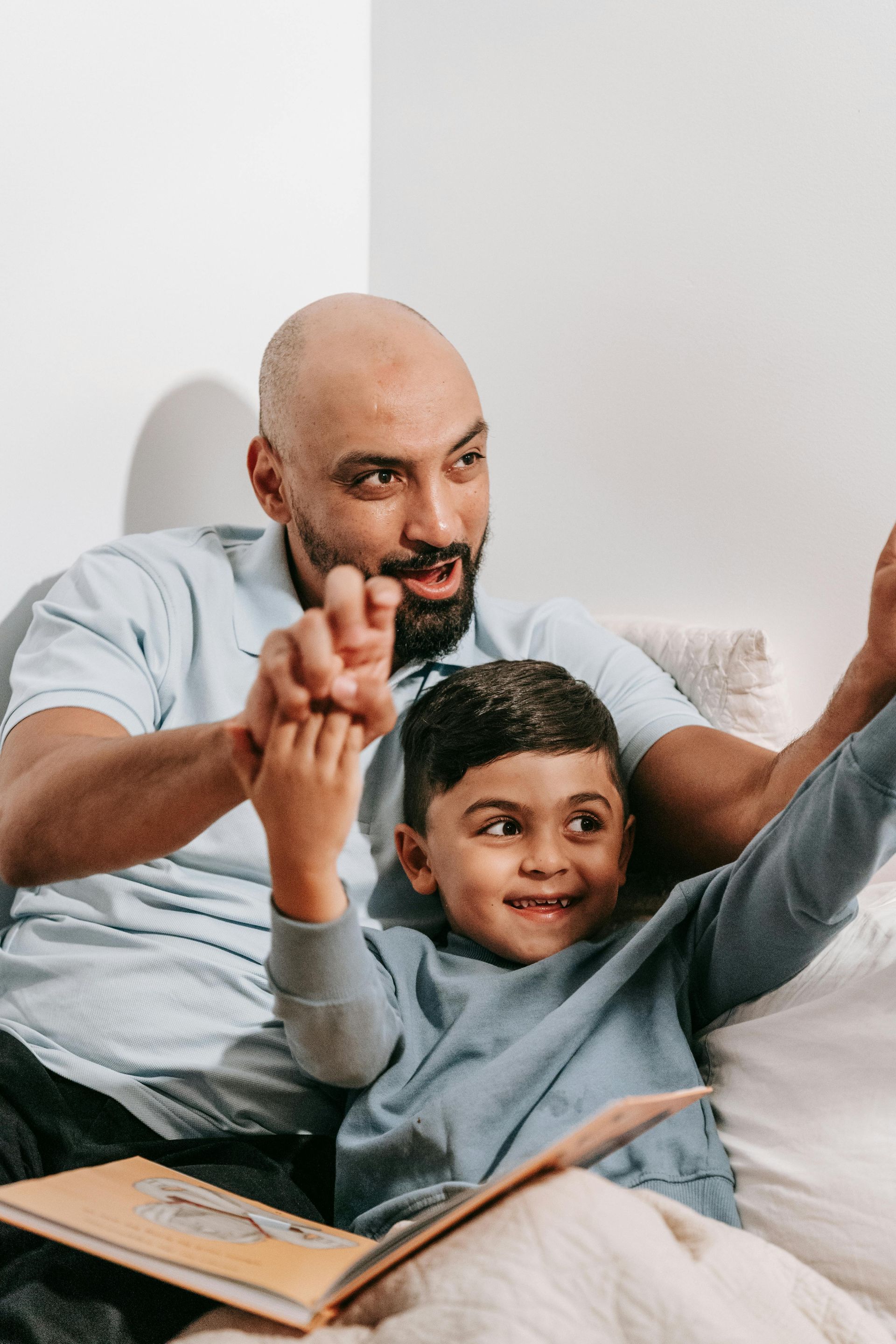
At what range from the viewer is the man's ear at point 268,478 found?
134cm

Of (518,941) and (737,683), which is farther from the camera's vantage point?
(737,683)

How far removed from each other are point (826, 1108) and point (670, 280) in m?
1.05

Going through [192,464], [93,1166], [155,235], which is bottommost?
[93,1166]

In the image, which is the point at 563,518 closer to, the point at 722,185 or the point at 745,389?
the point at 745,389

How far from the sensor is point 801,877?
31.5 inches

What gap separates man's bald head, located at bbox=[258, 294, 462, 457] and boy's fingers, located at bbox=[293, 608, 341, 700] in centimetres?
66

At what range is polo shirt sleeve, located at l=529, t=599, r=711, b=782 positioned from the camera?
3.93ft

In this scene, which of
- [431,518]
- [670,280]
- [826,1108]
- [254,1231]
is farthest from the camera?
[670,280]

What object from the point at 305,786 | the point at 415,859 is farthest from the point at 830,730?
the point at 305,786

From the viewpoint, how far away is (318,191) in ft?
5.69

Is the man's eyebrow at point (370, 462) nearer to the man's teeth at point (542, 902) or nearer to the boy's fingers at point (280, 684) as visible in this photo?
the man's teeth at point (542, 902)

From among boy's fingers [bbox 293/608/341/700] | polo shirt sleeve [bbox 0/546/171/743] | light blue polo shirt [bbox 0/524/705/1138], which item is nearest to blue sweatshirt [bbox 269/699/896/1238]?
light blue polo shirt [bbox 0/524/705/1138]

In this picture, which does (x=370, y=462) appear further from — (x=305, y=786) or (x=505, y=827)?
(x=305, y=786)

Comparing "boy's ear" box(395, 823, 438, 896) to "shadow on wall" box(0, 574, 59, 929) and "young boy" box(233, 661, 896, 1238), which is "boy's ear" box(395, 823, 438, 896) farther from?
"shadow on wall" box(0, 574, 59, 929)
